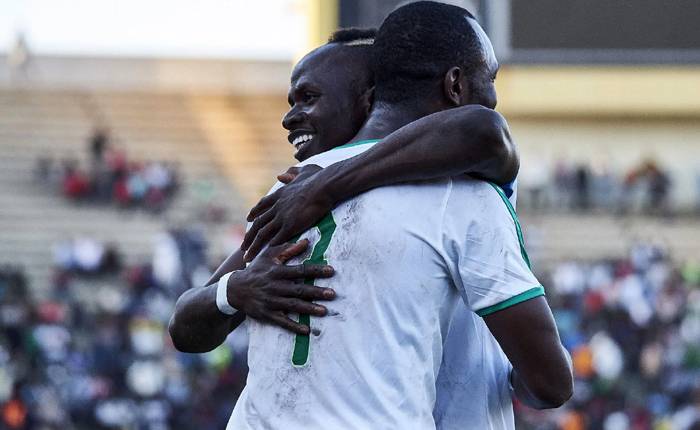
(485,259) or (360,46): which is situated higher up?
(360,46)

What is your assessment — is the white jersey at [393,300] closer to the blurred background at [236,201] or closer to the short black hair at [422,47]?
the short black hair at [422,47]

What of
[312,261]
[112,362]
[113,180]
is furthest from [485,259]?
[113,180]

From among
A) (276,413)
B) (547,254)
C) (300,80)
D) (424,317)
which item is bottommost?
(547,254)

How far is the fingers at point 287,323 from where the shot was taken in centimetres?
242

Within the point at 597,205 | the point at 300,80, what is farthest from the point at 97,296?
the point at 300,80

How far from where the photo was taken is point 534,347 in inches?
92.8

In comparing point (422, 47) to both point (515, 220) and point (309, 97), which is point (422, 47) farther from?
point (309, 97)

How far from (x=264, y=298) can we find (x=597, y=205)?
67.0 feet

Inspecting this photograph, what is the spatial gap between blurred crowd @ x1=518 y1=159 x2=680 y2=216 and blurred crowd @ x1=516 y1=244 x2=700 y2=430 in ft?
10.1

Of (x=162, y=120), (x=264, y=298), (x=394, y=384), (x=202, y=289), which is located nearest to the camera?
(x=394, y=384)

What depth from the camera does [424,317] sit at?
236 cm

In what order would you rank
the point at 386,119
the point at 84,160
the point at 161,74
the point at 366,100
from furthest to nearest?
the point at 161,74 < the point at 84,160 < the point at 366,100 < the point at 386,119

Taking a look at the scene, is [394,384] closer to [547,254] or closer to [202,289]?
[202,289]

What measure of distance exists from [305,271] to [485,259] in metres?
0.32
